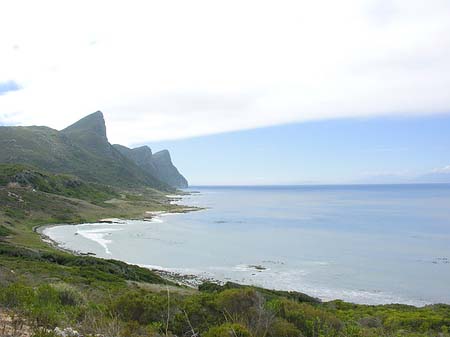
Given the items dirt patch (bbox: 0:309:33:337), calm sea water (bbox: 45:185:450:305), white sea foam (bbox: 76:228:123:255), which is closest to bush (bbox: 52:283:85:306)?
dirt patch (bbox: 0:309:33:337)

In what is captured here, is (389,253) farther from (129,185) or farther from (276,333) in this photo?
(129,185)

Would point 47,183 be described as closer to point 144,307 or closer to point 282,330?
point 144,307

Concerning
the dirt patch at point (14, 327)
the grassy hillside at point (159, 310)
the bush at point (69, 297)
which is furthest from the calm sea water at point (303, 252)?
the dirt patch at point (14, 327)

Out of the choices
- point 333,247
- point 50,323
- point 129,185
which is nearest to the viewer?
point 50,323

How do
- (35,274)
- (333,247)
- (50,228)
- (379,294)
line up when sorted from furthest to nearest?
(50,228) < (333,247) < (379,294) < (35,274)

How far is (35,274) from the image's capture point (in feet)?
77.6

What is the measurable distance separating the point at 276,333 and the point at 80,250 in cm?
4572

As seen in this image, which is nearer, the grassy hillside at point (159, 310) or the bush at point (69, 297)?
the grassy hillside at point (159, 310)

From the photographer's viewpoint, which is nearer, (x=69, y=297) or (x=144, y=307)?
(x=144, y=307)

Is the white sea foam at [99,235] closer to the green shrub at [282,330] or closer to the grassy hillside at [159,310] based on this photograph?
the grassy hillside at [159,310]

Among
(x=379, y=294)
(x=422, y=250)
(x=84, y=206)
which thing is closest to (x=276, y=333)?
(x=379, y=294)

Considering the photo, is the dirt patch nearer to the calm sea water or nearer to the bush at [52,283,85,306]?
the bush at [52,283,85,306]

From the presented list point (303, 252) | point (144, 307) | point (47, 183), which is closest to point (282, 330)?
point (144, 307)

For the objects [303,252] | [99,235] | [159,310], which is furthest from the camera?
[99,235]
